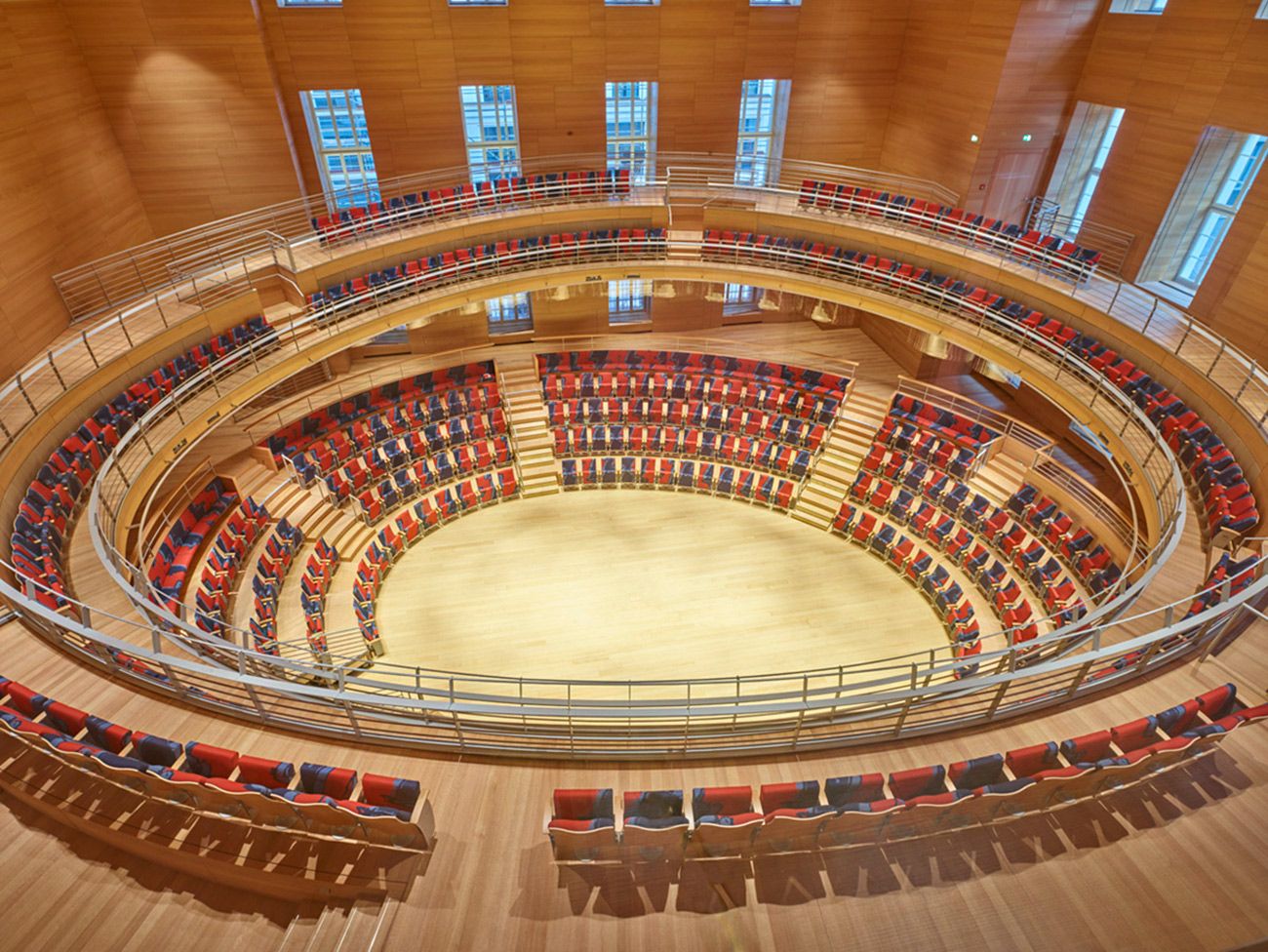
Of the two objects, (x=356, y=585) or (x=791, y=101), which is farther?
(x=791, y=101)

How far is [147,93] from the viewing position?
38.3 ft

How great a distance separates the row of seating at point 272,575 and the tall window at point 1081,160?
47.8ft

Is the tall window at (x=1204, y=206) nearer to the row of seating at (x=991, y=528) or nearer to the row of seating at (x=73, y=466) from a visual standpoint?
the row of seating at (x=991, y=528)

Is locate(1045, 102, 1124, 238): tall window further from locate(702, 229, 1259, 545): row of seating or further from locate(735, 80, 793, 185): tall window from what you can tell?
locate(735, 80, 793, 185): tall window

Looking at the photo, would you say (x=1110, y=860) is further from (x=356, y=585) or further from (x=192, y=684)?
(x=356, y=585)

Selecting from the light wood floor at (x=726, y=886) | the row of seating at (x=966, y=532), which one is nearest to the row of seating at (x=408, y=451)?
the light wood floor at (x=726, y=886)

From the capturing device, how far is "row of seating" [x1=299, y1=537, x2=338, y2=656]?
944 centimetres

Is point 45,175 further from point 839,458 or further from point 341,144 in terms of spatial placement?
point 839,458

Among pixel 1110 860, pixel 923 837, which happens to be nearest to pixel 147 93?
pixel 923 837

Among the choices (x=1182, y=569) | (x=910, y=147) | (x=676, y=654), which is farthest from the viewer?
(x=910, y=147)

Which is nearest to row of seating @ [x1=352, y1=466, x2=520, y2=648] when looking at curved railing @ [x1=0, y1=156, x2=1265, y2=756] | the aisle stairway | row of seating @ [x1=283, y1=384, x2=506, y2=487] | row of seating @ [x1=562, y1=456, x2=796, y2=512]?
row of seating @ [x1=283, y1=384, x2=506, y2=487]

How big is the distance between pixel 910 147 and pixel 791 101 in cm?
263

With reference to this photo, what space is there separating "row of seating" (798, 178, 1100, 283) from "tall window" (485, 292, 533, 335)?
6155mm

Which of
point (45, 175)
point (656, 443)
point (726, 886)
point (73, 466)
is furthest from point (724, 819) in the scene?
point (45, 175)
